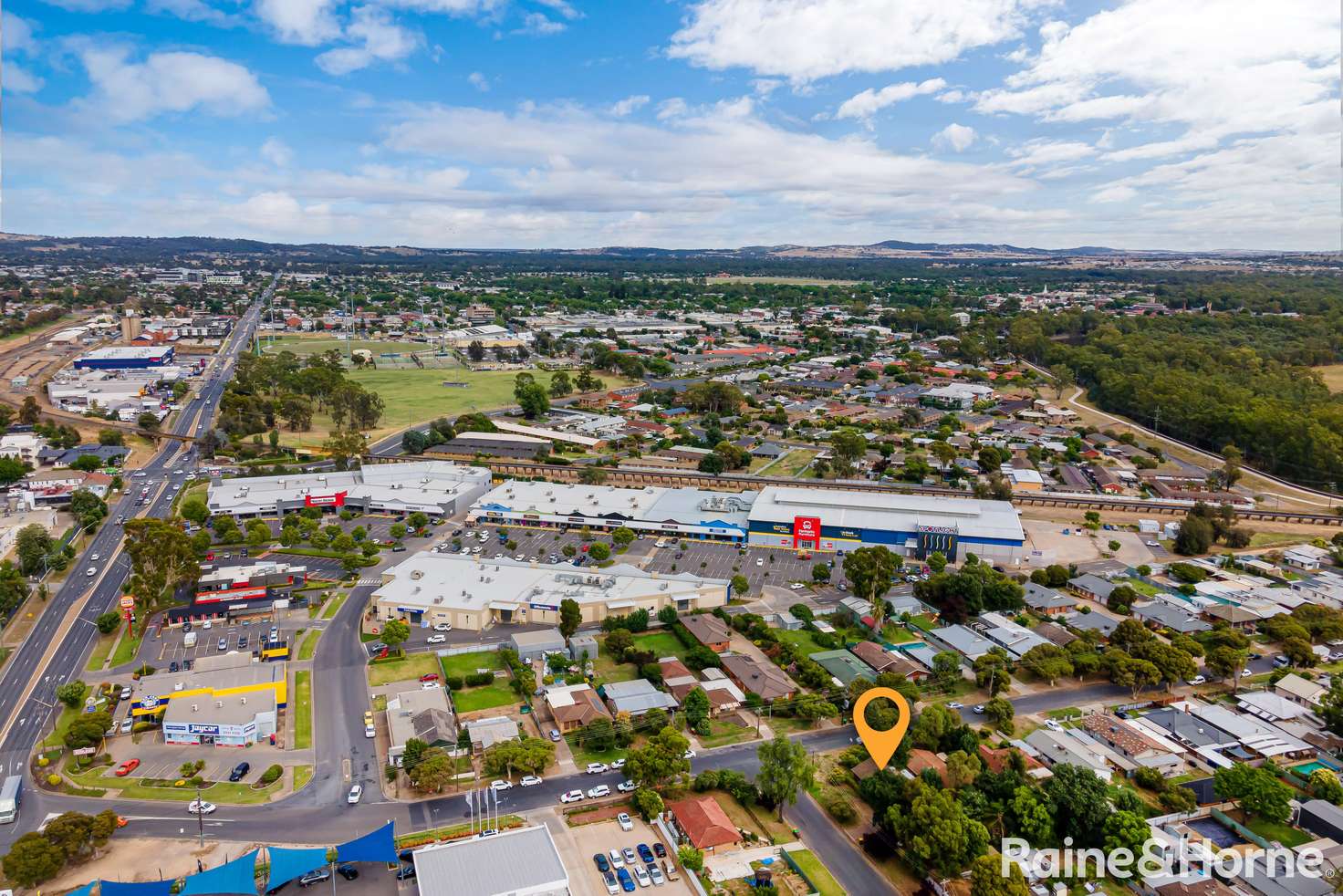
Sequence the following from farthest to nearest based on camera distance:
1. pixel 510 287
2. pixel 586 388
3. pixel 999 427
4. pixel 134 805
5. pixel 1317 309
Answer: pixel 510 287 < pixel 1317 309 < pixel 586 388 < pixel 999 427 < pixel 134 805

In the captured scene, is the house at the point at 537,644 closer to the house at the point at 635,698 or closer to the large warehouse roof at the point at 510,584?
the large warehouse roof at the point at 510,584

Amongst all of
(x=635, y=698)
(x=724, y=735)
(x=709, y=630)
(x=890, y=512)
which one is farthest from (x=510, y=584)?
(x=890, y=512)

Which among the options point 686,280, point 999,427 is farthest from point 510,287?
point 999,427

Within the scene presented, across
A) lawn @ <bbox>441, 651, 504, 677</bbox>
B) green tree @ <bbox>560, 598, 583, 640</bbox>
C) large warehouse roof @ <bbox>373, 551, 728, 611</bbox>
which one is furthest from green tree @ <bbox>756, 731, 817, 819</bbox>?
large warehouse roof @ <bbox>373, 551, 728, 611</bbox>

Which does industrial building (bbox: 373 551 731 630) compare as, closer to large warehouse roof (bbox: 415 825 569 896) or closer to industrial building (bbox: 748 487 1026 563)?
industrial building (bbox: 748 487 1026 563)

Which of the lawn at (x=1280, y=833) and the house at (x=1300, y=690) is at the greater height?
the house at (x=1300, y=690)

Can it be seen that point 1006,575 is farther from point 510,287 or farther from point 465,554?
point 510,287

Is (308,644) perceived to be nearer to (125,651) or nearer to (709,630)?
(125,651)

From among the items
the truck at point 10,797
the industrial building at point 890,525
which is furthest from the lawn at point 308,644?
the industrial building at point 890,525
